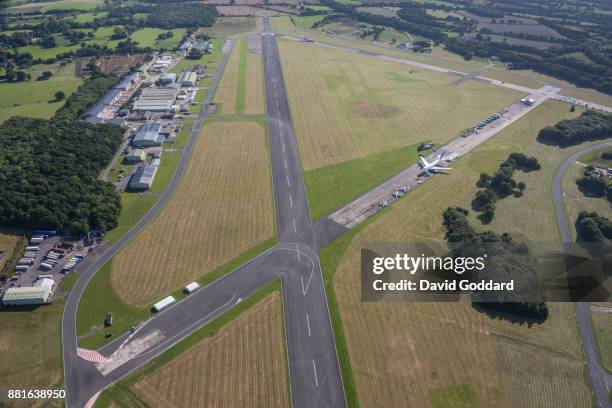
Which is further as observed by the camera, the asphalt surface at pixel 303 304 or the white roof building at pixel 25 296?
the white roof building at pixel 25 296

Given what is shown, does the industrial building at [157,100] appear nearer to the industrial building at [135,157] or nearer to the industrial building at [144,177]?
the industrial building at [135,157]

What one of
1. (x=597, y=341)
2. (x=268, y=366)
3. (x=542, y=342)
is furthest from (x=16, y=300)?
(x=597, y=341)

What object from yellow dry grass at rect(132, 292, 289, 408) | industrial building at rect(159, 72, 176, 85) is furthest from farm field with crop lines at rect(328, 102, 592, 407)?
industrial building at rect(159, 72, 176, 85)

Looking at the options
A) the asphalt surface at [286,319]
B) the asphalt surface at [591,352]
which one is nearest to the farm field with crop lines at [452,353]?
the asphalt surface at [591,352]

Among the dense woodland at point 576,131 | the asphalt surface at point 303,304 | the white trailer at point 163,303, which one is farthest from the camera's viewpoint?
the dense woodland at point 576,131

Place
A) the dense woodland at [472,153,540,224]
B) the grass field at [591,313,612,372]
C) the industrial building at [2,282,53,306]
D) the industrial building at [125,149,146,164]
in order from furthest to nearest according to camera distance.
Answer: the industrial building at [125,149,146,164] → the dense woodland at [472,153,540,224] → the industrial building at [2,282,53,306] → the grass field at [591,313,612,372]

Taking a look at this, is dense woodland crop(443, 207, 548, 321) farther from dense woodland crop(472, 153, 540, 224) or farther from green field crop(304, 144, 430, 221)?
green field crop(304, 144, 430, 221)
